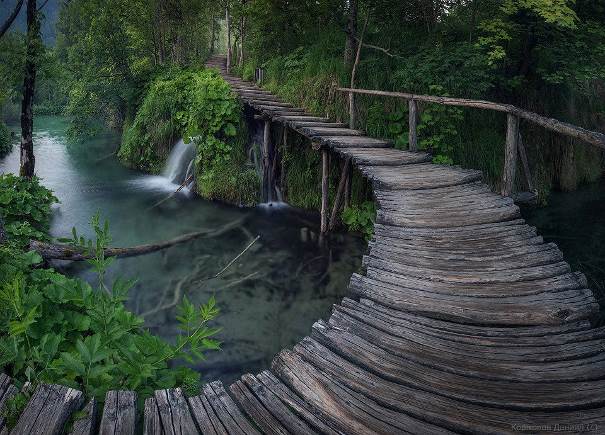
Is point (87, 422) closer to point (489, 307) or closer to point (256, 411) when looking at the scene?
point (256, 411)

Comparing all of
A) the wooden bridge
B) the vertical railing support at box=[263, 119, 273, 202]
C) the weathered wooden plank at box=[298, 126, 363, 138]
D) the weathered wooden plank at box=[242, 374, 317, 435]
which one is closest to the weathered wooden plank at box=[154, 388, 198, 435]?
the wooden bridge

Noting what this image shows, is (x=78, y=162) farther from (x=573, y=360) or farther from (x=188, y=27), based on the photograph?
(x=573, y=360)

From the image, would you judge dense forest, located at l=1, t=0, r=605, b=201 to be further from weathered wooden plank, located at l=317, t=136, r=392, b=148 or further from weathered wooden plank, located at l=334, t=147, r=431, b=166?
weathered wooden plank, located at l=334, t=147, r=431, b=166

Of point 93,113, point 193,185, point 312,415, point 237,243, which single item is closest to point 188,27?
point 93,113

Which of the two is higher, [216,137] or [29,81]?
Result: [29,81]

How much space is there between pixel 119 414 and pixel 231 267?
651 centimetres

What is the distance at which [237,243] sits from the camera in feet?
33.1

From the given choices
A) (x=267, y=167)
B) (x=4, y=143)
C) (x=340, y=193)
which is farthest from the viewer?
(x=4, y=143)

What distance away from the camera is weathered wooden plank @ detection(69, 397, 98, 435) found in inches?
89.1

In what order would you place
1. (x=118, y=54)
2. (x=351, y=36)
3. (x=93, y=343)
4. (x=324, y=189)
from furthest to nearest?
(x=118, y=54), (x=351, y=36), (x=324, y=189), (x=93, y=343)

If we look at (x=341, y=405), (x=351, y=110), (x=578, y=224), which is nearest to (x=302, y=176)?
(x=351, y=110)

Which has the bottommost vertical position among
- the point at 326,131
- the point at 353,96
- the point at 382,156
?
the point at 382,156

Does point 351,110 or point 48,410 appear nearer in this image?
point 48,410

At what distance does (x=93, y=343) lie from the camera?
2.66 metres
